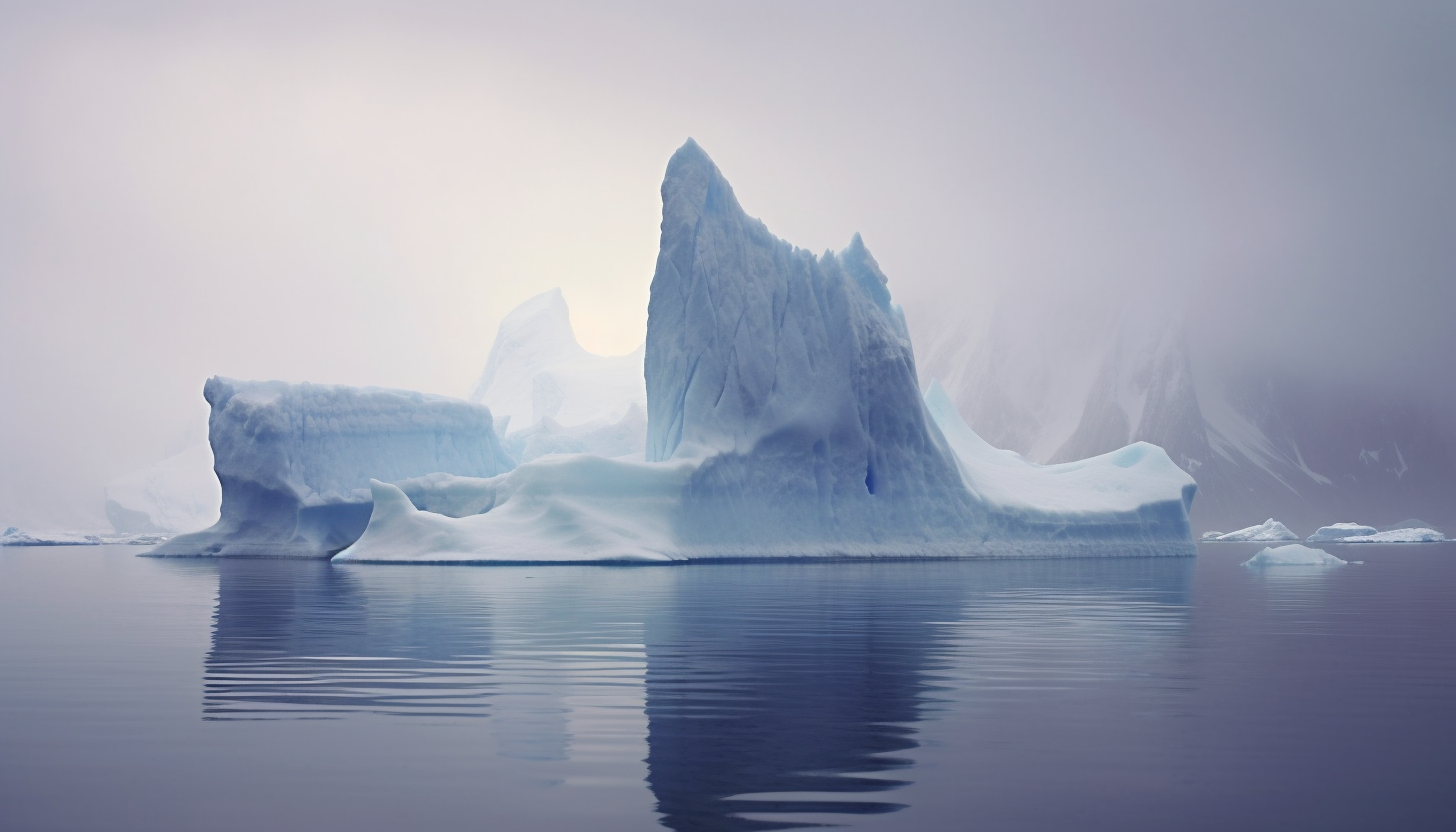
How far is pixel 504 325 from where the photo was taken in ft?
203

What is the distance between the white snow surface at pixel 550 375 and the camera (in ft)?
172

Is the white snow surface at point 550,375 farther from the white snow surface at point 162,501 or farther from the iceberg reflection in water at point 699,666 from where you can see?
the iceberg reflection in water at point 699,666

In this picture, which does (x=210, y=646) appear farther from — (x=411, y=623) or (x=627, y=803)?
(x=627, y=803)

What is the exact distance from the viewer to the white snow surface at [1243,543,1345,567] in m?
25.1

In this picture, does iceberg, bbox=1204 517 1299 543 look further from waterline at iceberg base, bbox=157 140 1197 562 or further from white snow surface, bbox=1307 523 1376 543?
waterline at iceberg base, bbox=157 140 1197 562

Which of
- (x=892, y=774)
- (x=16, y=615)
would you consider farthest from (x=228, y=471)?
(x=892, y=774)

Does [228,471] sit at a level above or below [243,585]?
above

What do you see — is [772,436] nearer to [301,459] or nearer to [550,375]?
[301,459]

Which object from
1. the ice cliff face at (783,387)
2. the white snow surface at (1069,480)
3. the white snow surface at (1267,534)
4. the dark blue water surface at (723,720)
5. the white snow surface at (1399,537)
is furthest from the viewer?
the white snow surface at (1267,534)

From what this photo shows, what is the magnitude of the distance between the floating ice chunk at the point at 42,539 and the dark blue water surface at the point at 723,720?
46.5 meters

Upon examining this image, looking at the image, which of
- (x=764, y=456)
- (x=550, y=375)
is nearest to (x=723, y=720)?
(x=764, y=456)

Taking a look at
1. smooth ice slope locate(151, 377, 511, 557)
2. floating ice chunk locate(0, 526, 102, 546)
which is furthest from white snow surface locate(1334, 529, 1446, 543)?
floating ice chunk locate(0, 526, 102, 546)

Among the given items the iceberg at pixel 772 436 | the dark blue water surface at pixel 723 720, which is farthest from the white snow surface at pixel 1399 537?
the dark blue water surface at pixel 723 720

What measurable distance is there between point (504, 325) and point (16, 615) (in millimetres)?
50694
